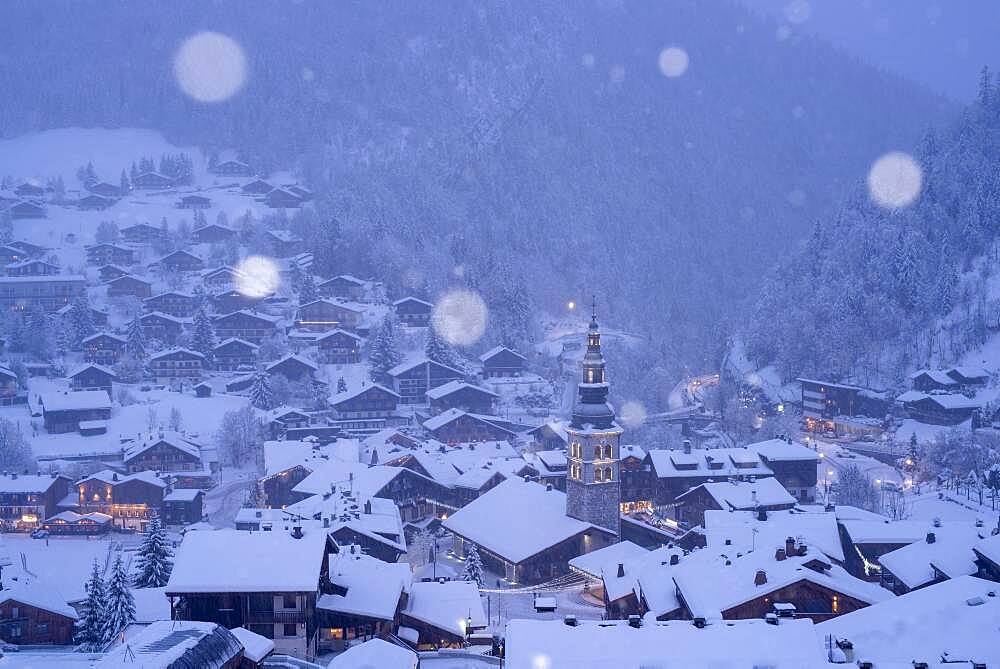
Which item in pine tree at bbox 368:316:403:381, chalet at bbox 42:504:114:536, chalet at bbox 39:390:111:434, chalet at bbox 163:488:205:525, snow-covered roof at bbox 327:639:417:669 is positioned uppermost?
pine tree at bbox 368:316:403:381

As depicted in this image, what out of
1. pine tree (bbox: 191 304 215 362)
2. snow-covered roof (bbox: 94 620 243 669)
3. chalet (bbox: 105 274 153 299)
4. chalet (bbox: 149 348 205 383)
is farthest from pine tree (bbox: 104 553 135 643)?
chalet (bbox: 105 274 153 299)

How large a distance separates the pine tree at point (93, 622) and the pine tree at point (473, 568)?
650 inches

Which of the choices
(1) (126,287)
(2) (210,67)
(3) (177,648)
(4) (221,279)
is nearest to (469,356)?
(4) (221,279)

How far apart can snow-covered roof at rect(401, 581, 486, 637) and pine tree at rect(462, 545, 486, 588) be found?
636cm

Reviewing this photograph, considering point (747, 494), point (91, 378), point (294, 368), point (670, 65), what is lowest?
point (747, 494)

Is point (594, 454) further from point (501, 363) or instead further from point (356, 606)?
point (501, 363)

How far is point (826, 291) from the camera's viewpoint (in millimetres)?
99312

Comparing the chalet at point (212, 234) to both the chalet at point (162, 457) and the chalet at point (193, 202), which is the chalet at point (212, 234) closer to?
the chalet at point (193, 202)

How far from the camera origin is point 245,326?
93.1 metres

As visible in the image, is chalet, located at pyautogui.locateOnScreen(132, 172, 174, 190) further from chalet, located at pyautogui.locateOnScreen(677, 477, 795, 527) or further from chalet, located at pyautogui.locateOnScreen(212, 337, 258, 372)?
chalet, located at pyautogui.locateOnScreen(677, 477, 795, 527)

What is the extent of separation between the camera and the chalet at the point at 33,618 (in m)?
37.6

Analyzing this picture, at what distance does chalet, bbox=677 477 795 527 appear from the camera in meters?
52.7

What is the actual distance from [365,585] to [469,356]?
58780mm

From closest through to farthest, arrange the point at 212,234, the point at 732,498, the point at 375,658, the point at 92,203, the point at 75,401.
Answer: the point at 375,658 → the point at 732,498 → the point at 75,401 → the point at 212,234 → the point at 92,203
